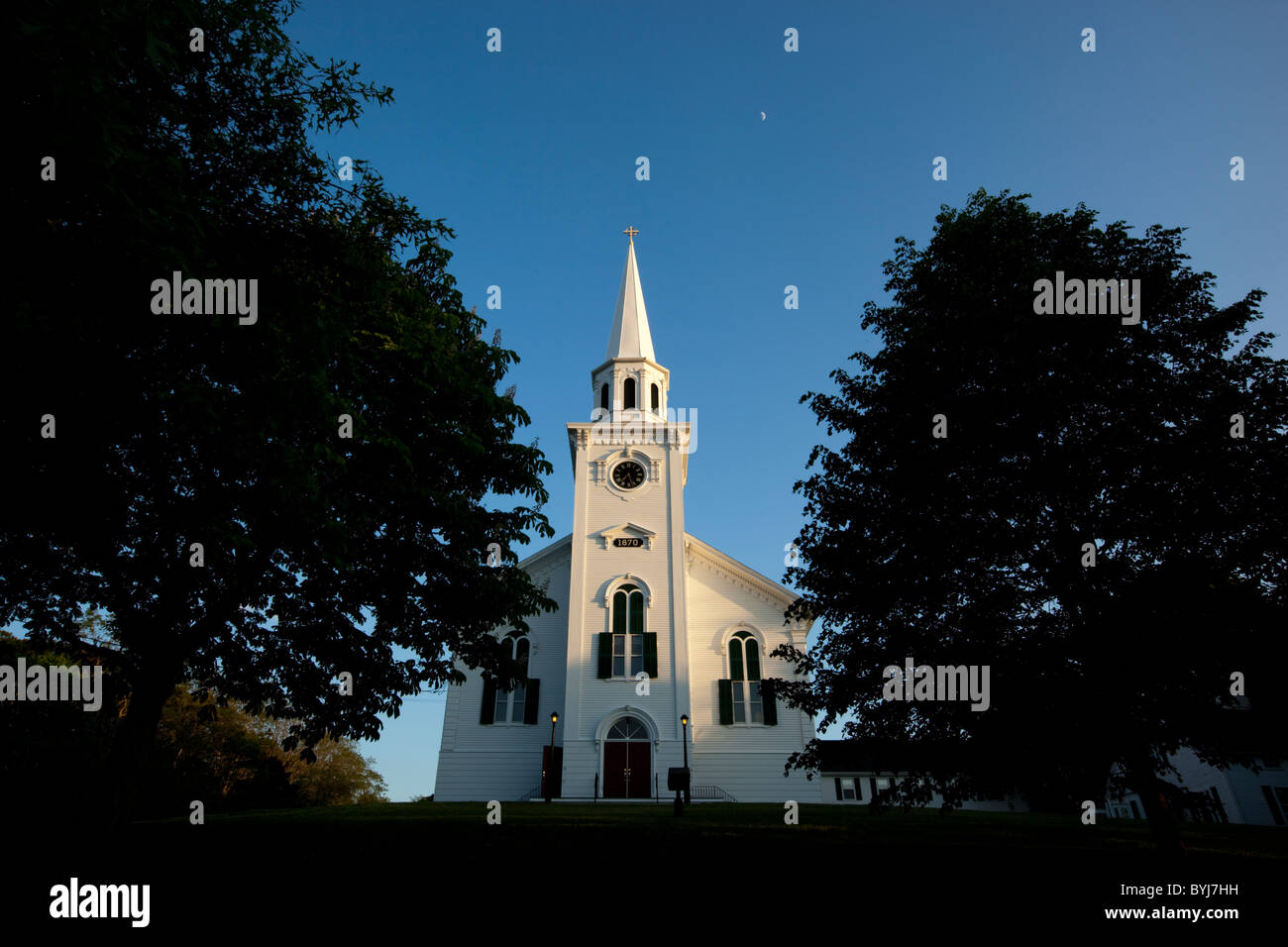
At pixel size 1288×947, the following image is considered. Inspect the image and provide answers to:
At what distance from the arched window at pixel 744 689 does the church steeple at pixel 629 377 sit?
35.1 ft

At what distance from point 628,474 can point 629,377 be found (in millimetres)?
4990

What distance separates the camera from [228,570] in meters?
10.9

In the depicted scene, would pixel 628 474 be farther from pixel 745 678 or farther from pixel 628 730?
pixel 628 730

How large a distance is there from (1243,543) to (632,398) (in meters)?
24.3

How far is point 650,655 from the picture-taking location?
25.1 metres

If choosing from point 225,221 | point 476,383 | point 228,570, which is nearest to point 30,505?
point 228,570

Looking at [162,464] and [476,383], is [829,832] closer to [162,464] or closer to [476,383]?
[476,383]

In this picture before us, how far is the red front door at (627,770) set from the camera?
2312 cm

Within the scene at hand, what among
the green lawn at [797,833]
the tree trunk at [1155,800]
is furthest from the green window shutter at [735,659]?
the tree trunk at [1155,800]

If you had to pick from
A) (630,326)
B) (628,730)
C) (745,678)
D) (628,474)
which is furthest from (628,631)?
(630,326)

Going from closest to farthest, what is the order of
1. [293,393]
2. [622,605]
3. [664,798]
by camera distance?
[293,393] → [664,798] → [622,605]

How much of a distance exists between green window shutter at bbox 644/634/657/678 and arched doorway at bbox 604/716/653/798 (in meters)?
1.70

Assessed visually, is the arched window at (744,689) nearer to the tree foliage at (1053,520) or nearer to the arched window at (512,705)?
the arched window at (512,705)

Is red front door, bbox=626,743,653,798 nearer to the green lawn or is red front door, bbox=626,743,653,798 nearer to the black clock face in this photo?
the black clock face
